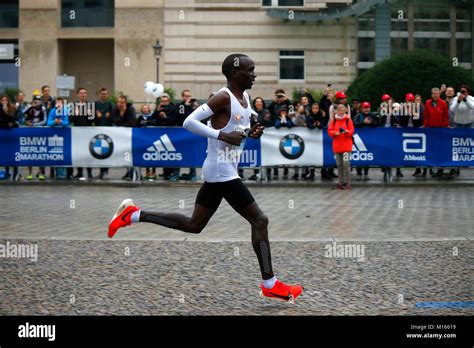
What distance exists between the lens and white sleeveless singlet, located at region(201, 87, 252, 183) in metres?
7.84

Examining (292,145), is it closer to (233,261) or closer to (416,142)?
(416,142)

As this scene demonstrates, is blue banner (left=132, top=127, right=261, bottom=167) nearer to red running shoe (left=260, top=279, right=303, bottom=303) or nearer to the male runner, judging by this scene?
the male runner

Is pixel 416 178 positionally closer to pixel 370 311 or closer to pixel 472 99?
pixel 472 99

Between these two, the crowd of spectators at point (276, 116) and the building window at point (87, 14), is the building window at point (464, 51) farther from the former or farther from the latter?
the crowd of spectators at point (276, 116)

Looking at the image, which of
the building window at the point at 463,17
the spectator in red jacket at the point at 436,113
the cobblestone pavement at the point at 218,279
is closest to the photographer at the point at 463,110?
the spectator in red jacket at the point at 436,113

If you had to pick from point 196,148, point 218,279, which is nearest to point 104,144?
point 196,148

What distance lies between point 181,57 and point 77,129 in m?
23.7

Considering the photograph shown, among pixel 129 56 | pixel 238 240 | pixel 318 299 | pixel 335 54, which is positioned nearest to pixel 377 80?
pixel 335 54

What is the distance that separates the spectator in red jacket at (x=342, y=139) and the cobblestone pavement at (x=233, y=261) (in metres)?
3.43

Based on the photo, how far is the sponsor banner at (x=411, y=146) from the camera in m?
21.6

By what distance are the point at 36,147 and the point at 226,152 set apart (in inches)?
577

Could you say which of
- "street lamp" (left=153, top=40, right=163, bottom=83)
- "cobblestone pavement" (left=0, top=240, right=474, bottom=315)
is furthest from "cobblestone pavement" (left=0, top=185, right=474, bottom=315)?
"street lamp" (left=153, top=40, right=163, bottom=83)

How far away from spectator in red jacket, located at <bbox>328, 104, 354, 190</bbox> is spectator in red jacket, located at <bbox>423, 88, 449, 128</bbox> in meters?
2.52

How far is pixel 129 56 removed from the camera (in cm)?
4544
